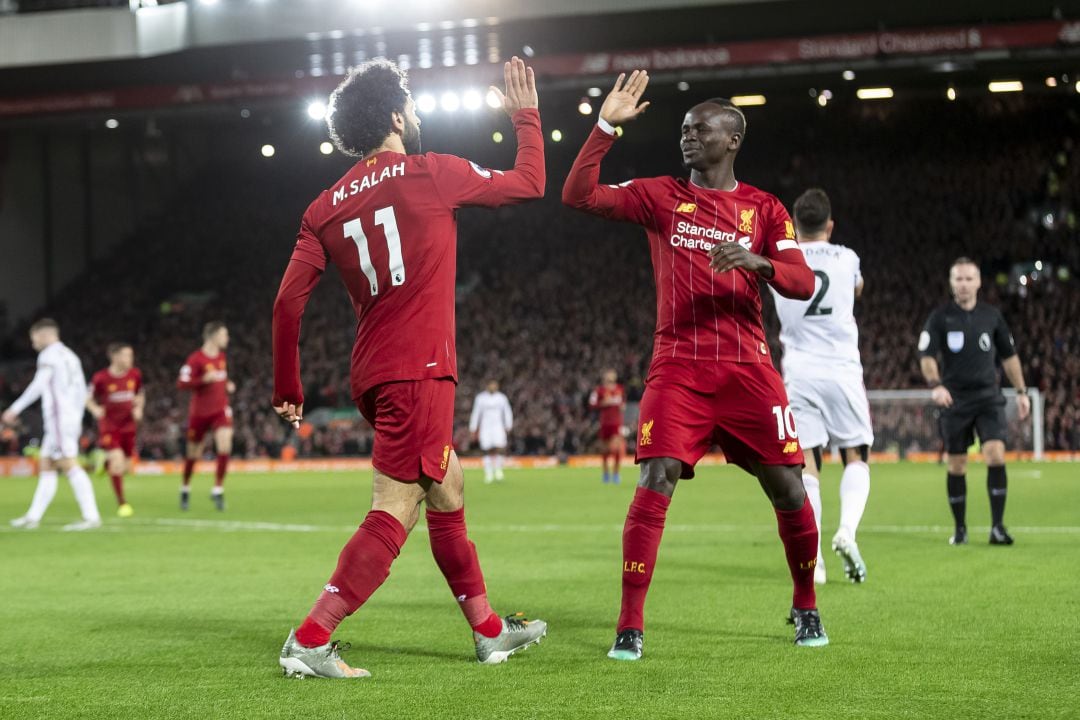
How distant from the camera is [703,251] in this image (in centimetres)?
571

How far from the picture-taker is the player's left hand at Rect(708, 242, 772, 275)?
5066 mm

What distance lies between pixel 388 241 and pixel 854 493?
13.9ft

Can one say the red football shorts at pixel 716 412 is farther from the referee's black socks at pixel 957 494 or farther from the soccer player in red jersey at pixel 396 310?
the referee's black socks at pixel 957 494

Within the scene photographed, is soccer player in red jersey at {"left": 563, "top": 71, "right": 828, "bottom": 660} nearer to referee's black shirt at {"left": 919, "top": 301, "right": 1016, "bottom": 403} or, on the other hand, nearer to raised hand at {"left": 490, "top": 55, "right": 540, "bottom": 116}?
raised hand at {"left": 490, "top": 55, "right": 540, "bottom": 116}

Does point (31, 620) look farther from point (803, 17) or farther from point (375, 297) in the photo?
point (803, 17)

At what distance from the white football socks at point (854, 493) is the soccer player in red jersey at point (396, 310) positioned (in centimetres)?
337

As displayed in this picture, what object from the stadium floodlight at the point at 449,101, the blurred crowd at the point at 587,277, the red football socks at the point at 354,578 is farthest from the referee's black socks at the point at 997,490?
the stadium floodlight at the point at 449,101

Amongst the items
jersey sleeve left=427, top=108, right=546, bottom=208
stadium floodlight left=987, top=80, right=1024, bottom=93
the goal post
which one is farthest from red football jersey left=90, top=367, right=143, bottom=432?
stadium floodlight left=987, top=80, right=1024, bottom=93

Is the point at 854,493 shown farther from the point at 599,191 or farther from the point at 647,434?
the point at 599,191

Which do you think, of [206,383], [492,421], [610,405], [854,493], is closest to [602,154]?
[854,493]

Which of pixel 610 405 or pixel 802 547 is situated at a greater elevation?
pixel 610 405

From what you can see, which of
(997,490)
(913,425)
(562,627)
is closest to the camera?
(562,627)

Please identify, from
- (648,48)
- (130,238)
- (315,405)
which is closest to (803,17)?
(648,48)

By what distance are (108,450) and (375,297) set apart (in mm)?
12473
